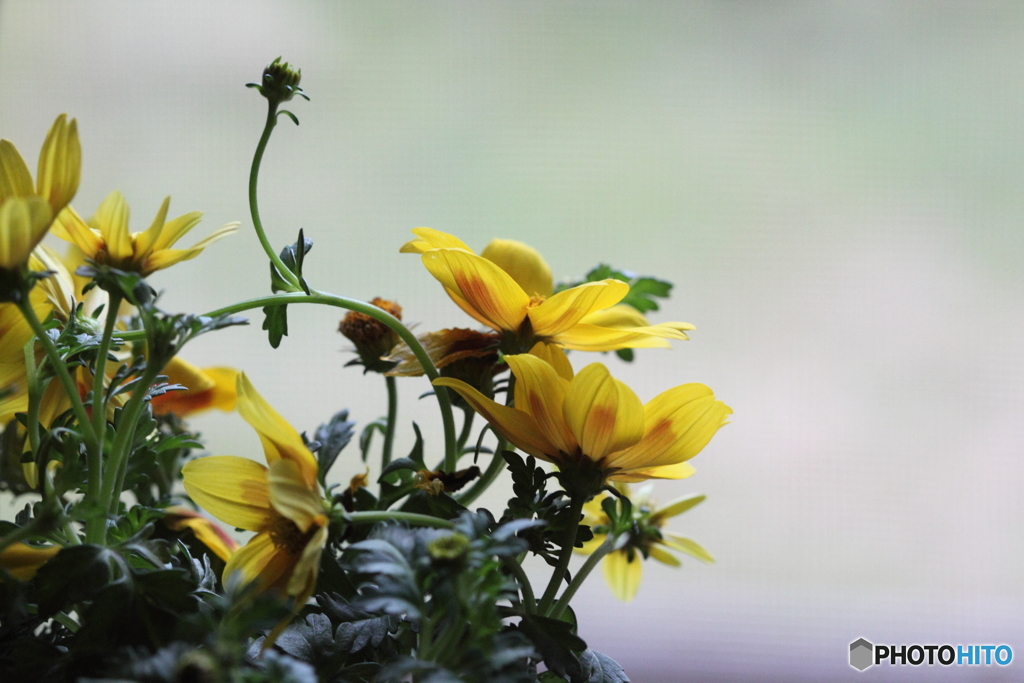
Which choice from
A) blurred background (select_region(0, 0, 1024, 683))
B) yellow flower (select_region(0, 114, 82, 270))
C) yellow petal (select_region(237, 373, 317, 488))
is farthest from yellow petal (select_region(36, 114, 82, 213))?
blurred background (select_region(0, 0, 1024, 683))

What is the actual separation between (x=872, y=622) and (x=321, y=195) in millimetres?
973

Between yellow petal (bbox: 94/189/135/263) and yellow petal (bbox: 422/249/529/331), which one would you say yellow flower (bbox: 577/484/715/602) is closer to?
yellow petal (bbox: 422/249/529/331)

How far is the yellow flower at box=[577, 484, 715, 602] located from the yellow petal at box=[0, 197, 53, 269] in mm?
349

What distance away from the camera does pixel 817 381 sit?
1.05 m

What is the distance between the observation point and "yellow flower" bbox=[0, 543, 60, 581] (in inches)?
13.5

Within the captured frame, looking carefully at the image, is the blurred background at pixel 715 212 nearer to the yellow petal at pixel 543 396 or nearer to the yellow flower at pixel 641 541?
the yellow flower at pixel 641 541

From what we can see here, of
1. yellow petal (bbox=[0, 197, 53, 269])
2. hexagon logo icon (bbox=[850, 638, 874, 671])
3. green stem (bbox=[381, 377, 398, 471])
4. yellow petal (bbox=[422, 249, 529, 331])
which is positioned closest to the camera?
yellow petal (bbox=[0, 197, 53, 269])

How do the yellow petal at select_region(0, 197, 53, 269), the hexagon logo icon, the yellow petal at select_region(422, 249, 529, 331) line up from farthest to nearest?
the hexagon logo icon, the yellow petal at select_region(422, 249, 529, 331), the yellow petal at select_region(0, 197, 53, 269)

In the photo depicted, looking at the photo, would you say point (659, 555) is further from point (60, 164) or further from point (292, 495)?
point (60, 164)

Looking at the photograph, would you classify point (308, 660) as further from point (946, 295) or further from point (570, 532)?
point (946, 295)

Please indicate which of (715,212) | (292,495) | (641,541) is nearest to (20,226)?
(292,495)

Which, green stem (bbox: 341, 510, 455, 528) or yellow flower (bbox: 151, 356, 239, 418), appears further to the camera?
yellow flower (bbox: 151, 356, 239, 418)

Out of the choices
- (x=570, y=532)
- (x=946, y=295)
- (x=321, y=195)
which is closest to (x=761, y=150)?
(x=946, y=295)

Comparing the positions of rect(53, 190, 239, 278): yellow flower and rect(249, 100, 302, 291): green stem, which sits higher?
rect(249, 100, 302, 291): green stem
